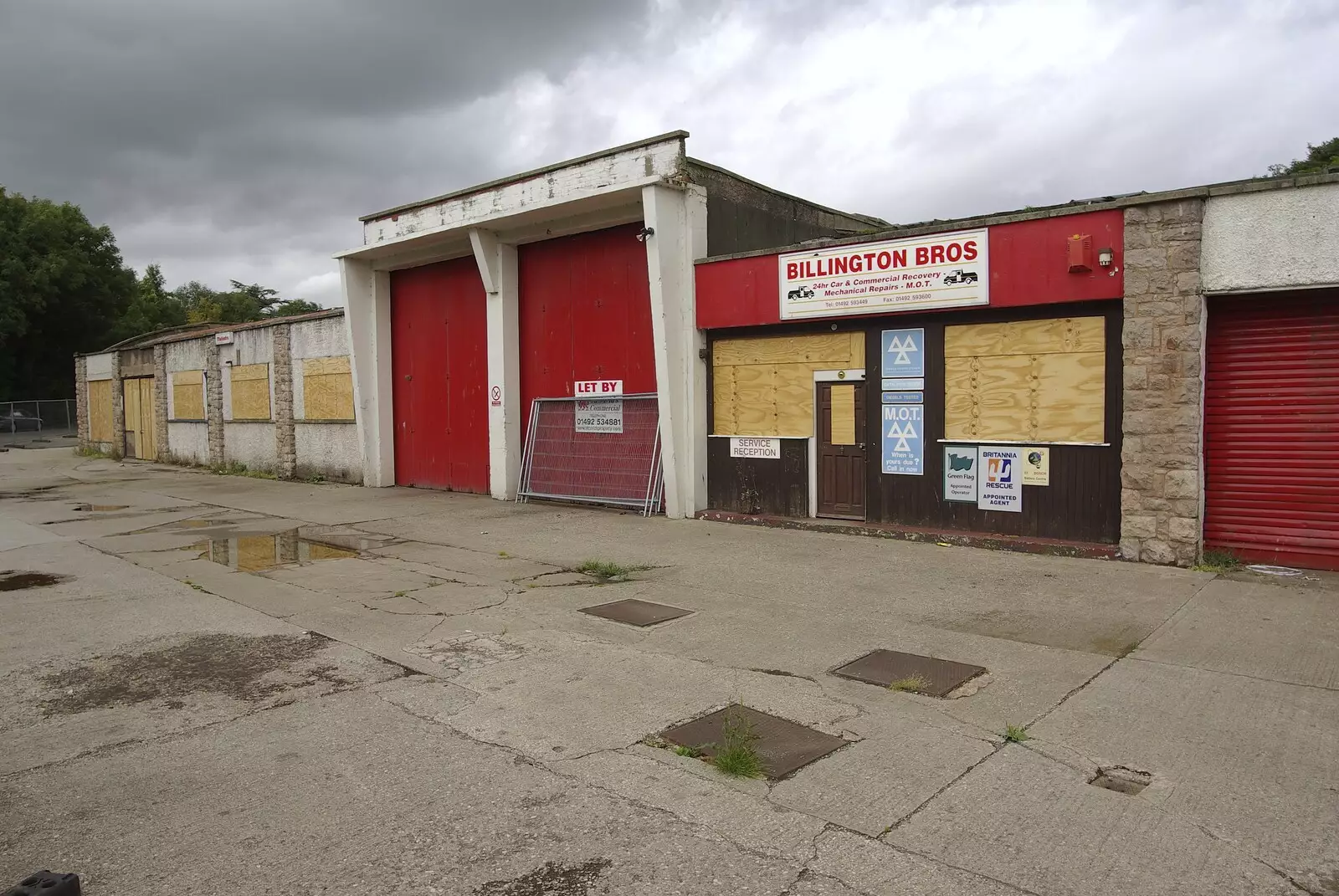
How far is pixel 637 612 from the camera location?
7.75 m

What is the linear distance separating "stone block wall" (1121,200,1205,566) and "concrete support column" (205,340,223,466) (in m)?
21.8

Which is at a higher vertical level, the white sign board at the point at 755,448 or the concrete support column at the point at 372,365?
the concrete support column at the point at 372,365

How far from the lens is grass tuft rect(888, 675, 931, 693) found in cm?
566

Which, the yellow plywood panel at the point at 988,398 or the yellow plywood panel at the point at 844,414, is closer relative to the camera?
the yellow plywood panel at the point at 988,398

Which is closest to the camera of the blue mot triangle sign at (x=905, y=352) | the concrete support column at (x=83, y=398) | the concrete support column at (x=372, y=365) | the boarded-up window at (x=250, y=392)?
the blue mot triangle sign at (x=905, y=352)

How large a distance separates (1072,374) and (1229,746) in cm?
588

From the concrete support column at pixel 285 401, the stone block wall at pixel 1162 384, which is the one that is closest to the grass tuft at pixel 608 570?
the stone block wall at pixel 1162 384

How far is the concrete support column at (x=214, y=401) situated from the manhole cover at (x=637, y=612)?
19225mm

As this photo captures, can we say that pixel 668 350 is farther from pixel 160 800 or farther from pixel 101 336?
pixel 101 336

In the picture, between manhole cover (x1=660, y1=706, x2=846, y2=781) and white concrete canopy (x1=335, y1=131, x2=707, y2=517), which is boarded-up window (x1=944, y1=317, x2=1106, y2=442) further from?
manhole cover (x1=660, y1=706, x2=846, y2=781)

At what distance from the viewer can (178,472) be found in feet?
77.3

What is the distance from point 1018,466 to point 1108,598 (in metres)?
2.59

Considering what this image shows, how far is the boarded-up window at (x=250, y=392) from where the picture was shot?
21.8 meters

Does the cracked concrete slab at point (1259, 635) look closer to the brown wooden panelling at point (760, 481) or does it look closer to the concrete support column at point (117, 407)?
the brown wooden panelling at point (760, 481)
